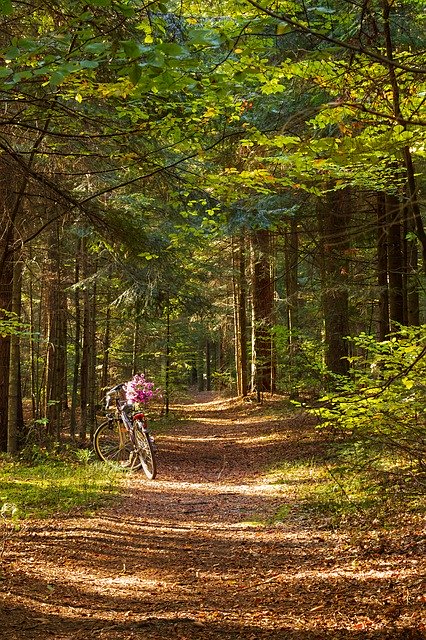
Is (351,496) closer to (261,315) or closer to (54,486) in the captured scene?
(54,486)

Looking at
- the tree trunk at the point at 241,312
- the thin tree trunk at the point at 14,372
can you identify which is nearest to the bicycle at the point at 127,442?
the thin tree trunk at the point at 14,372

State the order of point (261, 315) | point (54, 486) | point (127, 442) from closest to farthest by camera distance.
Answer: point (54, 486) → point (127, 442) → point (261, 315)

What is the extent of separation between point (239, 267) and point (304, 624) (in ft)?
60.1

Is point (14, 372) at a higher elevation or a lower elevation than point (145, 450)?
higher

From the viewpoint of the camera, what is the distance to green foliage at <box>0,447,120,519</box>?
7195 mm

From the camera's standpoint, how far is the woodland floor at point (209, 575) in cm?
388

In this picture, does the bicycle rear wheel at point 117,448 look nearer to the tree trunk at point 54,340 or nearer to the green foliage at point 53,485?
the green foliage at point 53,485

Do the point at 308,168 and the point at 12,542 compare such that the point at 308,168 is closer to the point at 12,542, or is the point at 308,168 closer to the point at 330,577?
the point at 330,577

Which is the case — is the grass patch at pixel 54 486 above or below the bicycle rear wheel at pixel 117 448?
below

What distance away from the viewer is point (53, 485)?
851 cm

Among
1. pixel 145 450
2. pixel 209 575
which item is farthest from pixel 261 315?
pixel 209 575

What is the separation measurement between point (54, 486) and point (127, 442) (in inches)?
100

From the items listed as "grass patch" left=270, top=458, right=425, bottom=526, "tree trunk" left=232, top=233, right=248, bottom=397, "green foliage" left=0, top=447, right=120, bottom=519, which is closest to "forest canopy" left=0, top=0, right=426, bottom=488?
"grass patch" left=270, top=458, right=425, bottom=526

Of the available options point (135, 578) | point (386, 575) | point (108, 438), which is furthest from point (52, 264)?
point (386, 575)
